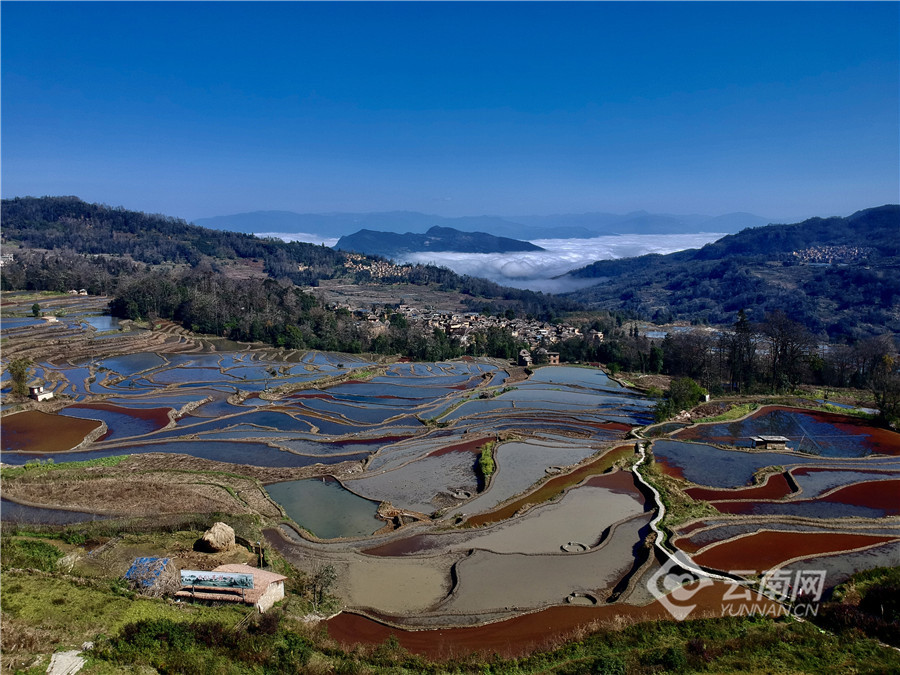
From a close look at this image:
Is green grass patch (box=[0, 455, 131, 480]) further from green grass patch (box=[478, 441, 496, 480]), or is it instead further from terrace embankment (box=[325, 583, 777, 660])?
terrace embankment (box=[325, 583, 777, 660])

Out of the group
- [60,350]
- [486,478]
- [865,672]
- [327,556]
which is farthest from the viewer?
[60,350]

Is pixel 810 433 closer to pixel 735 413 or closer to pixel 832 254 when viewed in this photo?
Answer: pixel 735 413

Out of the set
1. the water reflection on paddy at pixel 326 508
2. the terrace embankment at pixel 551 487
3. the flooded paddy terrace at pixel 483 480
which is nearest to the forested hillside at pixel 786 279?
the flooded paddy terrace at pixel 483 480

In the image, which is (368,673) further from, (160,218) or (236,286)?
(160,218)

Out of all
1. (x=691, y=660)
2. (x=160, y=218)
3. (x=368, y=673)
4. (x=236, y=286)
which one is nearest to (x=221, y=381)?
(x=368, y=673)

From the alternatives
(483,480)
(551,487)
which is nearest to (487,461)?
(483,480)

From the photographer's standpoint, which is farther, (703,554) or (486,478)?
(486,478)

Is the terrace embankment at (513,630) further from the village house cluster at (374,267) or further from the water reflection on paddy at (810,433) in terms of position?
the village house cluster at (374,267)
